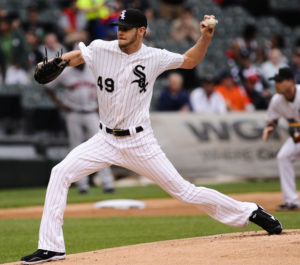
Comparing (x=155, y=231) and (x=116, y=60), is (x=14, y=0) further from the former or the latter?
(x=116, y=60)

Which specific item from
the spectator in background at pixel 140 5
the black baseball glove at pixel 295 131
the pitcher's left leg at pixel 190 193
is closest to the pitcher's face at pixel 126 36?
the pitcher's left leg at pixel 190 193

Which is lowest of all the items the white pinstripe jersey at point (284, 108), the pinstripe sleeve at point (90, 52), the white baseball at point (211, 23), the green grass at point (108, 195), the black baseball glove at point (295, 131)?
the green grass at point (108, 195)

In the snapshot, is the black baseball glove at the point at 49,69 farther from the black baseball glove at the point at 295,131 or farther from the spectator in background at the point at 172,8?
the spectator in background at the point at 172,8

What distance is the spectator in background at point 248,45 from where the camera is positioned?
18.5 meters

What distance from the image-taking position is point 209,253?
235 inches

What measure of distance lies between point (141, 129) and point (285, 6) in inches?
708

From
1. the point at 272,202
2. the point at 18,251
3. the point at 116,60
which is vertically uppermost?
the point at 116,60

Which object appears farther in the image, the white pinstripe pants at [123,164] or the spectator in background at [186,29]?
the spectator in background at [186,29]

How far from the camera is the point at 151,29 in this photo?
61.2 ft

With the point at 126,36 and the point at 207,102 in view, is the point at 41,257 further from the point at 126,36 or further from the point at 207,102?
the point at 207,102

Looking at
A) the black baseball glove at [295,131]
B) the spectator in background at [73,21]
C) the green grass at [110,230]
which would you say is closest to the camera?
the green grass at [110,230]

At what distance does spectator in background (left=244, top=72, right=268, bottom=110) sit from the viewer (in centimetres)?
1709

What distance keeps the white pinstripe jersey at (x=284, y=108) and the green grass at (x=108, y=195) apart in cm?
298

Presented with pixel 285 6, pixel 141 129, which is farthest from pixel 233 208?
pixel 285 6
